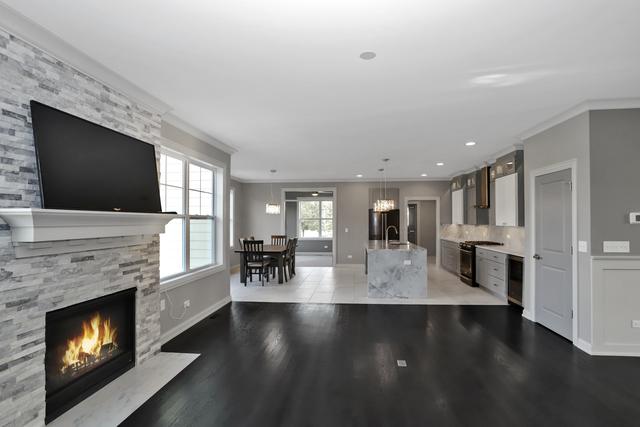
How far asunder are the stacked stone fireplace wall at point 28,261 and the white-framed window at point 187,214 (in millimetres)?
1151

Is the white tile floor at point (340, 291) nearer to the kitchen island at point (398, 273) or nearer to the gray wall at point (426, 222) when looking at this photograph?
the kitchen island at point (398, 273)

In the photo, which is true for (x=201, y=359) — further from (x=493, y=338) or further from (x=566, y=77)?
(x=566, y=77)

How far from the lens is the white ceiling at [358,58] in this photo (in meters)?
1.88

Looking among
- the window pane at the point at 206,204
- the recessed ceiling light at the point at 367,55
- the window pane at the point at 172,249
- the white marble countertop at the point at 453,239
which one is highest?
the recessed ceiling light at the point at 367,55

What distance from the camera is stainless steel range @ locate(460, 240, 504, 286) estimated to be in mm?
6590

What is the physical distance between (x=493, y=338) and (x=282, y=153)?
4417 mm

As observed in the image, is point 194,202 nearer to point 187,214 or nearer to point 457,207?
point 187,214

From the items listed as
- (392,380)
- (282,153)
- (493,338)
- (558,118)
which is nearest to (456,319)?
(493,338)

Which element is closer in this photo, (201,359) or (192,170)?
(201,359)

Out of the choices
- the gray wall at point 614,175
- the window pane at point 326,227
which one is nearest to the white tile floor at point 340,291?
the gray wall at point 614,175

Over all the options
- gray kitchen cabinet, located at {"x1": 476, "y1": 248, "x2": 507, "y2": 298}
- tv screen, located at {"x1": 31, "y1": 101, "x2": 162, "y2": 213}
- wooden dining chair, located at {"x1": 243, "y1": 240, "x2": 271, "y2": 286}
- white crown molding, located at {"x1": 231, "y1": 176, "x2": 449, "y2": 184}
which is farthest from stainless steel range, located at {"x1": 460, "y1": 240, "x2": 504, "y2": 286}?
tv screen, located at {"x1": 31, "y1": 101, "x2": 162, "y2": 213}

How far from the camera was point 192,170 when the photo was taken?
14.6 ft

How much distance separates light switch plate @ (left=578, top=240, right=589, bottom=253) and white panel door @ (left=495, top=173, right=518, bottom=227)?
1.77 meters

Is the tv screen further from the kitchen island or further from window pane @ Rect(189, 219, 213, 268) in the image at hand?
the kitchen island
